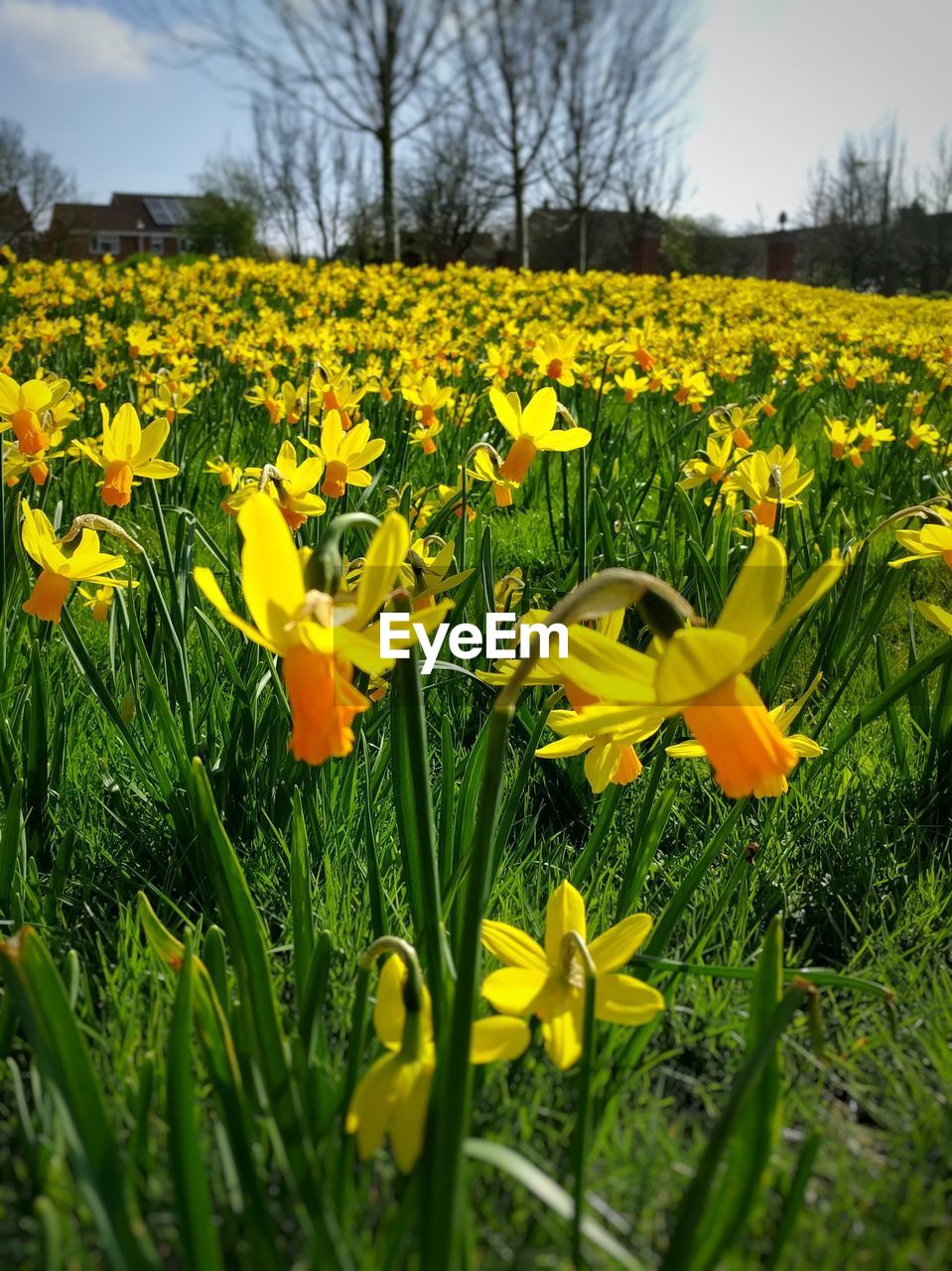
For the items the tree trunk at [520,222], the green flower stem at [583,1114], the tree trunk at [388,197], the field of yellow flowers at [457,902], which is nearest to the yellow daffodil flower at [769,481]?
the field of yellow flowers at [457,902]

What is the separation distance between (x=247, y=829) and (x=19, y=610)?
761 millimetres

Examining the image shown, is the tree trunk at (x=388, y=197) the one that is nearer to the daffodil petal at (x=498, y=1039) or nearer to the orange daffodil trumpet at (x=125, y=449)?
the orange daffodil trumpet at (x=125, y=449)

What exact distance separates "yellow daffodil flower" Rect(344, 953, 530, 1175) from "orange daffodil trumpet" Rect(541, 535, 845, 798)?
11.3 inches

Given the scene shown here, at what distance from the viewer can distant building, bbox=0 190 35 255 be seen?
62.2 feet

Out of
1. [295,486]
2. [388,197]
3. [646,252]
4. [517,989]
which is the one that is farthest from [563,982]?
[646,252]

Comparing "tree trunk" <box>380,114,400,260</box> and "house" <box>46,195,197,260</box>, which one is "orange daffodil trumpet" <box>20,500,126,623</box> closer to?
"tree trunk" <box>380,114,400,260</box>

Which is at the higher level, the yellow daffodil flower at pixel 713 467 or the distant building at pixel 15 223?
the distant building at pixel 15 223

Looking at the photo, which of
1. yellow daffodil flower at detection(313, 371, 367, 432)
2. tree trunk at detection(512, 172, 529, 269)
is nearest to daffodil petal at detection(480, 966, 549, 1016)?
yellow daffodil flower at detection(313, 371, 367, 432)

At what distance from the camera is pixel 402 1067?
0.80 m

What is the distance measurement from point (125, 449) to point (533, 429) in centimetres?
73

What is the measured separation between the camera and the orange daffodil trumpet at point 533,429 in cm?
167

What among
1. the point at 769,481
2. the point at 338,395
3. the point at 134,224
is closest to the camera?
the point at 769,481

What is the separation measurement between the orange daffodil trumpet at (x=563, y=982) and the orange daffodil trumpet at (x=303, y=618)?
1.07 feet

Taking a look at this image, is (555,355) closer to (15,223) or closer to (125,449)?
(125,449)
